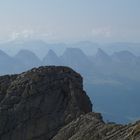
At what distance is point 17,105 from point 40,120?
12.7 ft

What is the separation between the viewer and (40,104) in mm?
70562

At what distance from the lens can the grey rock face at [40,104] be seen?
226 feet

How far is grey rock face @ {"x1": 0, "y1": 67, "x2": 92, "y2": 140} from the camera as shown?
6881 cm

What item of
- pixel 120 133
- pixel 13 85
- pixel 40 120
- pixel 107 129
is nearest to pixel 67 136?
pixel 107 129

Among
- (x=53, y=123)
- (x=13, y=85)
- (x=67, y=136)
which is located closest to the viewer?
(x=67, y=136)

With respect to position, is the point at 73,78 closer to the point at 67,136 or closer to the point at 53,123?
the point at 53,123

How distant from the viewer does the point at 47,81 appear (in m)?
71.8

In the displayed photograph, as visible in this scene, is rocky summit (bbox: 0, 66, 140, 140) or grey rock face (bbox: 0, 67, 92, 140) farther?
grey rock face (bbox: 0, 67, 92, 140)

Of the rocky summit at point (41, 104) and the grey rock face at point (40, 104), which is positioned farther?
the grey rock face at point (40, 104)

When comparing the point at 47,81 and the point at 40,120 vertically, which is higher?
the point at 47,81

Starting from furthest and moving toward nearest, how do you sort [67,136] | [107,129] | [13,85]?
1. [13,85]
2. [67,136]
3. [107,129]

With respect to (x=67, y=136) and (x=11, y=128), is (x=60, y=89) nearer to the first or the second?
(x=11, y=128)

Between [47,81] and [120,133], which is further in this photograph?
[47,81]

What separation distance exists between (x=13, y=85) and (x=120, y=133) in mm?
33748
